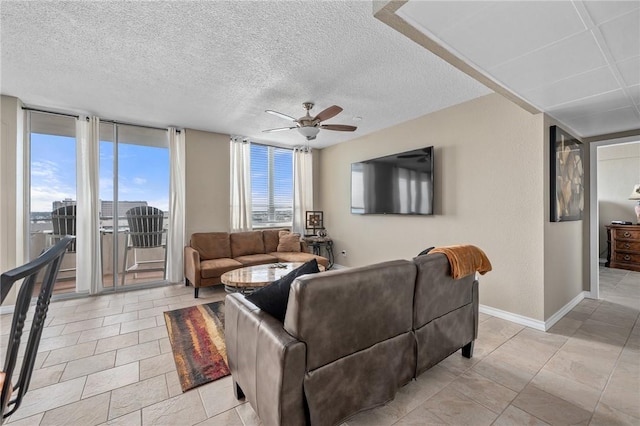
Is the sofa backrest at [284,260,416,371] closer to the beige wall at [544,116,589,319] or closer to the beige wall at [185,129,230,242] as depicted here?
the beige wall at [544,116,589,319]

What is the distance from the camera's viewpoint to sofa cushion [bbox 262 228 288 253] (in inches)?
205

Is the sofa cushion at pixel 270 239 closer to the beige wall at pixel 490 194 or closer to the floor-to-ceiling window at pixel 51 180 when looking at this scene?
the beige wall at pixel 490 194

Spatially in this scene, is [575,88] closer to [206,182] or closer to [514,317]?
[514,317]

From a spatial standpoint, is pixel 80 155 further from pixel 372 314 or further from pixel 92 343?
pixel 372 314

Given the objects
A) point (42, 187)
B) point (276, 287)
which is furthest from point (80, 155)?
point (276, 287)

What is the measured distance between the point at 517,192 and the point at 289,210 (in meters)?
4.14

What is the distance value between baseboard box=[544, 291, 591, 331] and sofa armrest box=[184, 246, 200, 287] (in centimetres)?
424

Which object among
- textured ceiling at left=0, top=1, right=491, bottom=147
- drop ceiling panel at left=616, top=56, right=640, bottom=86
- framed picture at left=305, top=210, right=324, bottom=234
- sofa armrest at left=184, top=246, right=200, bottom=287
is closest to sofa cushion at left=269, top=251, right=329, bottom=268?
framed picture at left=305, top=210, right=324, bottom=234

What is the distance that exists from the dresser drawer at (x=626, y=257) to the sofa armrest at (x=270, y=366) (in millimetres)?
7270

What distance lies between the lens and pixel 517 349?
8.26ft

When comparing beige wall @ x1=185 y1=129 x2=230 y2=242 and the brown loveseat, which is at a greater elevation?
beige wall @ x1=185 y1=129 x2=230 y2=242

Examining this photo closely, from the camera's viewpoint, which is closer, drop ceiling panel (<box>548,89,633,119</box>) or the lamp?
drop ceiling panel (<box>548,89,633,119</box>)

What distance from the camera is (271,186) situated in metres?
5.82

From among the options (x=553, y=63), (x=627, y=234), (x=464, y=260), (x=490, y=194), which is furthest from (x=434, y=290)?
(x=627, y=234)
